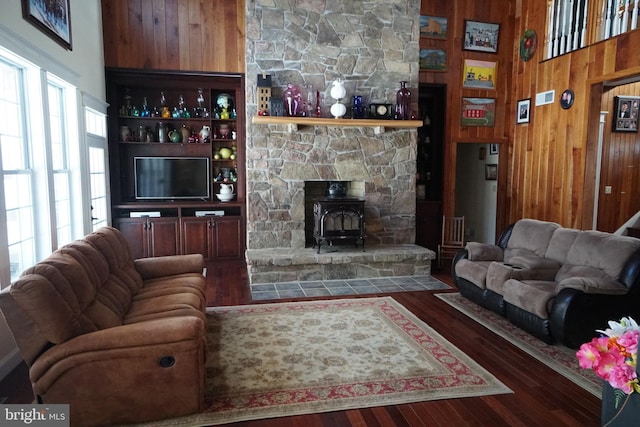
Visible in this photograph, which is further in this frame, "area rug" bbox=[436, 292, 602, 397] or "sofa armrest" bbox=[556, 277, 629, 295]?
"sofa armrest" bbox=[556, 277, 629, 295]

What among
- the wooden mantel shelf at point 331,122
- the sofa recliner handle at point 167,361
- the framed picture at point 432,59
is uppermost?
the framed picture at point 432,59

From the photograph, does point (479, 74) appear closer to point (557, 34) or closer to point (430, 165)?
point (557, 34)

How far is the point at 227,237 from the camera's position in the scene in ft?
20.7

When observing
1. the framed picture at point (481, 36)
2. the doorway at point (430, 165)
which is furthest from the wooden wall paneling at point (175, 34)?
the framed picture at point (481, 36)

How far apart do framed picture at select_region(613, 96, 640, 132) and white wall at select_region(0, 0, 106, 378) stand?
7023mm

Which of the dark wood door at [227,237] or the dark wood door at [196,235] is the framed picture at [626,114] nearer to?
the dark wood door at [227,237]

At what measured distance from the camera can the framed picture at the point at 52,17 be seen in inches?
129

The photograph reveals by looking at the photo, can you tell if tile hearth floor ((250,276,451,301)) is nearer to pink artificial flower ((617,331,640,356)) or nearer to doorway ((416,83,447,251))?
doorway ((416,83,447,251))

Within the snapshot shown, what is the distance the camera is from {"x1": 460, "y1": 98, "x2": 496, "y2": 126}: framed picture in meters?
6.61

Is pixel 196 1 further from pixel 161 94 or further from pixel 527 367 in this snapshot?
pixel 527 367

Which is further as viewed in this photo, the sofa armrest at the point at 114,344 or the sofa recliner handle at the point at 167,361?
the sofa recliner handle at the point at 167,361

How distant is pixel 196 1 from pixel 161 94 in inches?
56.6

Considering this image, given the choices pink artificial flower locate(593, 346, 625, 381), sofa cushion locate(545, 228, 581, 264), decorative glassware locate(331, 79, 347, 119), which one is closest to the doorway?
decorative glassware locate(331, 79, 347, 119)

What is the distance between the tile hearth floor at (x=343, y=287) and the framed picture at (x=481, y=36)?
376 cm
